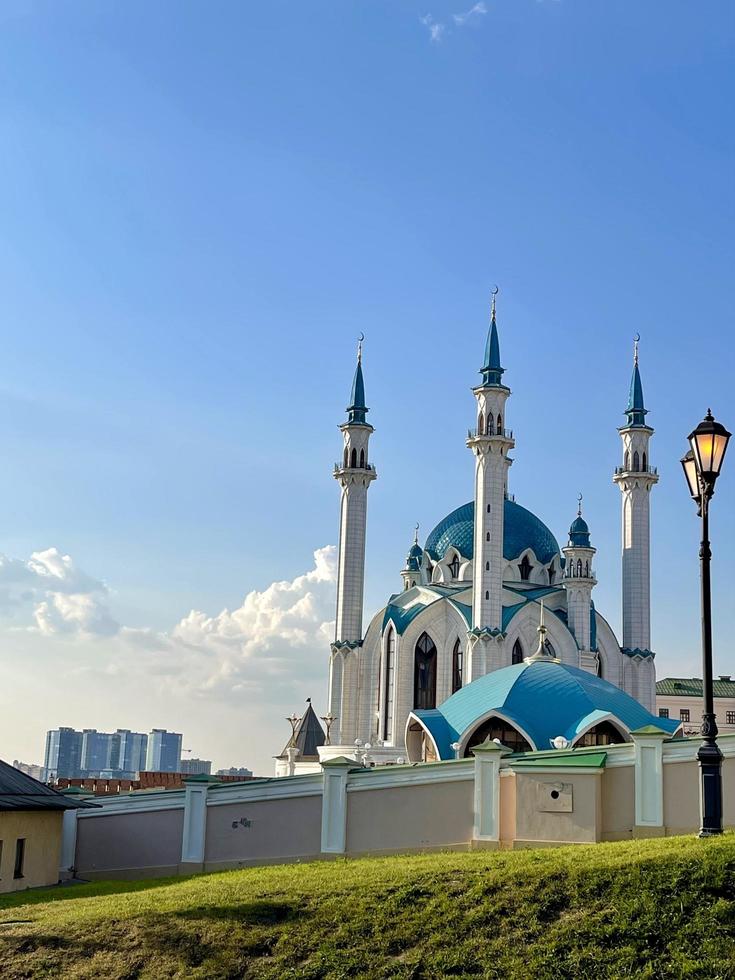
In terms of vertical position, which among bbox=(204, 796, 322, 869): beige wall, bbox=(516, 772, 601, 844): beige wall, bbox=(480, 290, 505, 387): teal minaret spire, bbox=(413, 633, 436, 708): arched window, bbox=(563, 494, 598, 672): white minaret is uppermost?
bbox=(480, 290, 505, 387): teal minaret spire

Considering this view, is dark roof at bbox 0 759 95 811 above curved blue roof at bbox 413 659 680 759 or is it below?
below

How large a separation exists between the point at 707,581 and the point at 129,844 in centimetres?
1237

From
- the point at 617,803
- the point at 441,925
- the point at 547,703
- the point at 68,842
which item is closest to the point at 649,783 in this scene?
the point at 617,803

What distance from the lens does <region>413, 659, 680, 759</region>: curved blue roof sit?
2994cm

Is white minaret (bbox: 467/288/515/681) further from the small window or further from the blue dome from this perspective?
the small window

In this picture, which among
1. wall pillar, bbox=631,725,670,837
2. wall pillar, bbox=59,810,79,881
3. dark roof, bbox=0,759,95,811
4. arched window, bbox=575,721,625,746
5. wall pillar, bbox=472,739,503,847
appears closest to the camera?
wall pillar, bbox=631,725,670,837

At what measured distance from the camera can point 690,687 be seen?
8156cm

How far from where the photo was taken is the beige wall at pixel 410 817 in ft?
57.8

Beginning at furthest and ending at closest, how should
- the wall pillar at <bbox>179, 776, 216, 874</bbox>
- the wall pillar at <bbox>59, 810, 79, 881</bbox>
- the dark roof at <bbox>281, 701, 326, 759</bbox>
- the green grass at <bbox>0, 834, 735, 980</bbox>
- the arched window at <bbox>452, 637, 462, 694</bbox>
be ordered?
1. the dark roof at <bbox>281, 701, 326, 759</bbox>
2. the arched window at <bbox>452, 637, 462, 694</bbox>
3. the wall pillar at <bbox>59, 810, 79, 881</bbox>
4. the wall pillar at <bbox>179, 776, 216, 874</bbox>
5. the green grass at <bbox>0, 834, 735, 980</bbox>

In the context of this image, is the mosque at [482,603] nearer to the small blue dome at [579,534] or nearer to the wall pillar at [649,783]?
the small blue dome at [579,534]

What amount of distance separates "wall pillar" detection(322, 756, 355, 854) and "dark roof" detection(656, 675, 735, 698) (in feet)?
205

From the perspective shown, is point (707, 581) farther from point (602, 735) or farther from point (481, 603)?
point (481, 603)

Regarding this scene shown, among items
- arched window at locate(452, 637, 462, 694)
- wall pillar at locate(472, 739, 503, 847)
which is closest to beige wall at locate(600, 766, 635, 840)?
wall pillar at locate(472, 739, 503, 847)

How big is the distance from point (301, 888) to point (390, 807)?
5.63 meters
